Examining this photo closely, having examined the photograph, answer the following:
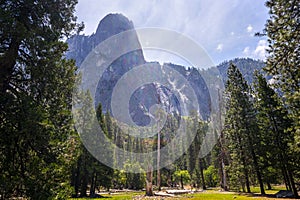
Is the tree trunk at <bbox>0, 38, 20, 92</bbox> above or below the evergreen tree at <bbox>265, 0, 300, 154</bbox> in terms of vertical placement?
below

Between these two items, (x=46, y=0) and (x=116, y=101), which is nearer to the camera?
(x=46, y=0)

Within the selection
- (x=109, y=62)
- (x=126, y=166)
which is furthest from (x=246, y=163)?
(x=109, y=62)

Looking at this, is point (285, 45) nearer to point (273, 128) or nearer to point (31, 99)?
point (31, 99)

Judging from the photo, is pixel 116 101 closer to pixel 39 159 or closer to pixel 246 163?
pixel 246 163

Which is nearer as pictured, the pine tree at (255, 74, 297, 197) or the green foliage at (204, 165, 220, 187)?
the pine tree at (255, 74, 297, 197)

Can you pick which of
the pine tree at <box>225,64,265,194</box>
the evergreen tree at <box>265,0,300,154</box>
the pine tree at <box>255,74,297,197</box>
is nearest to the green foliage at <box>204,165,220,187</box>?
the pine tree at <box>225,64,265,194</box>

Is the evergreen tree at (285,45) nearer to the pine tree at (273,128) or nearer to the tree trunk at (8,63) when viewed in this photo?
the tree trunk at (8,63)

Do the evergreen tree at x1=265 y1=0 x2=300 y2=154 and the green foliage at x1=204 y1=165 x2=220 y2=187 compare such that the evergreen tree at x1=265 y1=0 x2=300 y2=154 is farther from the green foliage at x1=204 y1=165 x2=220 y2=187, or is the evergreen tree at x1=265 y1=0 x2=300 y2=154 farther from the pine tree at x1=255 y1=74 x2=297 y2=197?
the green foliage at x1=204 y1=165 x2=220 y2=187

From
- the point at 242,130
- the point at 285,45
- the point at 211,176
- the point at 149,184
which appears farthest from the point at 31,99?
the point at 211,176

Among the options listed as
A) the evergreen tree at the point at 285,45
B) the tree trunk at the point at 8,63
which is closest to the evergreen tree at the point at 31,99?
the tree trunk at the point at 8,63

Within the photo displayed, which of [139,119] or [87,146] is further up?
[139,119]

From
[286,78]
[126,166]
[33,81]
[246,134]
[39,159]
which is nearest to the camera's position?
[39,159]

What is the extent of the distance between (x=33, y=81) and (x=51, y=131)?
6.62ft

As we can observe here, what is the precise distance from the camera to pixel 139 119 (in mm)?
153125
